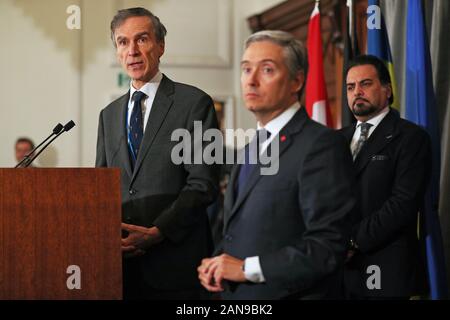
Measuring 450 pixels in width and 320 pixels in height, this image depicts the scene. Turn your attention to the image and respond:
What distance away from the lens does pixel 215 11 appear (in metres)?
8.59

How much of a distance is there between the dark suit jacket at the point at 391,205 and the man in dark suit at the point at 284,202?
891 mm

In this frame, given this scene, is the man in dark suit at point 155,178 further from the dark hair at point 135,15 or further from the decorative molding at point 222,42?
the decorative molding at point 222,42

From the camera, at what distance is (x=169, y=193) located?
8.54ft

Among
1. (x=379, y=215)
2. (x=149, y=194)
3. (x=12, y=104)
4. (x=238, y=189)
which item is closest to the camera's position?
(x=238, y=189)

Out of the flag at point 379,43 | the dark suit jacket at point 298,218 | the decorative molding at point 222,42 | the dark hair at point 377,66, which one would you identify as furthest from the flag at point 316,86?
the decorative molding at point 222,42

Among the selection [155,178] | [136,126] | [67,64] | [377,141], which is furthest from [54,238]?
[67,64]

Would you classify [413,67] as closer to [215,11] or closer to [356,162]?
[356,162]

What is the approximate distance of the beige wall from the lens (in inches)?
306

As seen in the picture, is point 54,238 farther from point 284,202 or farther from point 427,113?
point 427,113

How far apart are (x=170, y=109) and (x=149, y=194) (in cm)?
32

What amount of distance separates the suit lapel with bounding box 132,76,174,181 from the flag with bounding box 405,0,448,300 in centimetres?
149

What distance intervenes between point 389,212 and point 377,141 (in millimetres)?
338
